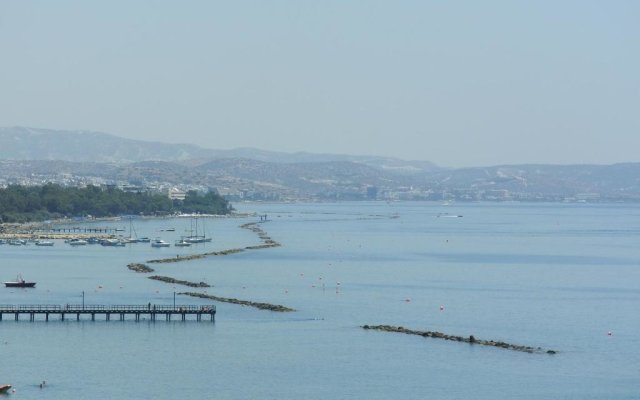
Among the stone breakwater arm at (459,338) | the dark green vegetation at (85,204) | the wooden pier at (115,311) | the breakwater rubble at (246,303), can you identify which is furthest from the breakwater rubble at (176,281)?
the dark green vegetation at (85,204)

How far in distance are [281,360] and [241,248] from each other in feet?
162

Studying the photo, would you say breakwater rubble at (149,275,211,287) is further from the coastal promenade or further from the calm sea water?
the coastal promenade

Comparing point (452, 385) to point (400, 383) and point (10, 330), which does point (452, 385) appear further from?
point (10, 330)

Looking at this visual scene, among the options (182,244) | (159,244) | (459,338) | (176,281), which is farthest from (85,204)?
(459,338)

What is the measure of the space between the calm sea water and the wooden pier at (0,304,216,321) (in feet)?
1.77

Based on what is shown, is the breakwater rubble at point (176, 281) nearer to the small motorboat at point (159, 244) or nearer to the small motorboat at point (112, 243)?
the small motorboat at point (159, 244)

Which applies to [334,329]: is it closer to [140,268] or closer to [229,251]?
[140,268]

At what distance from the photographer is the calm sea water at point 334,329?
37.4 meters

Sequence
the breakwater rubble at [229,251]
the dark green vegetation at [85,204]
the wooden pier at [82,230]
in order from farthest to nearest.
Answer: the dark green vegetation at [85,204] → the wooden pier at [82,230] → the breakwater rubble at [229,251]

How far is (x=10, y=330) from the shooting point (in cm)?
4566

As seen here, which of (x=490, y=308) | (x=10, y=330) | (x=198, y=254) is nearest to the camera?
(x=10, y=330)

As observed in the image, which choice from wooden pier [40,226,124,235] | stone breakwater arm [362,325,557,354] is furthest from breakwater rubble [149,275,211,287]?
wooden pier [40,226,124,235]

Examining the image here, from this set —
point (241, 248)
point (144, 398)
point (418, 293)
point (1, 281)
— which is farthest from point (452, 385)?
point (241, 248)

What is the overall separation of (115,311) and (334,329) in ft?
27.8
